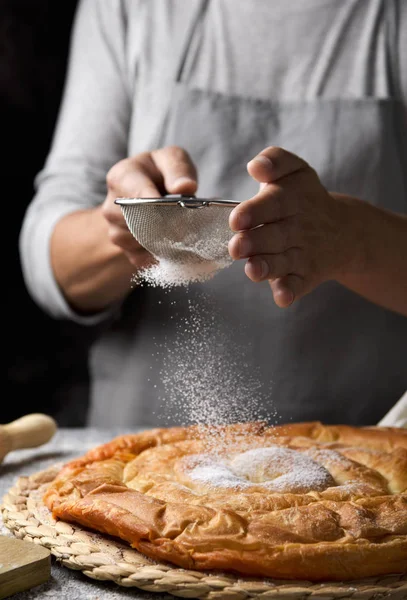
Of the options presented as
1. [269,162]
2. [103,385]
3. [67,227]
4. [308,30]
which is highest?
[308,30]

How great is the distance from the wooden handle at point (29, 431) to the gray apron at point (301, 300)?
32cm

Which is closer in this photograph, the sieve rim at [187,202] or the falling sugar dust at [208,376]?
the sieve rim at [187,202]

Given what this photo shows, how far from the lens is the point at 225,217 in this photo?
1089mm

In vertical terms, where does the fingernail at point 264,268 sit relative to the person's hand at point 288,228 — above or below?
below

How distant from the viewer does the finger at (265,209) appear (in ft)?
3.17

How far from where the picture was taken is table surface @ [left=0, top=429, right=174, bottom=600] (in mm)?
823

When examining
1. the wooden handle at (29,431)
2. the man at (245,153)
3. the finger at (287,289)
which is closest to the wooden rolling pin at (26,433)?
the wooden handle at (29,431)

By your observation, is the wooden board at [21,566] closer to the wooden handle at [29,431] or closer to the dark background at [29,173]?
the wooden handle at [29,431]

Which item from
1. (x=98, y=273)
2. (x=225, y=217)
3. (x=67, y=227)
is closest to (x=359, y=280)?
(x=225, y=217)

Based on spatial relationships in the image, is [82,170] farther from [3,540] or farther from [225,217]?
[3,540]

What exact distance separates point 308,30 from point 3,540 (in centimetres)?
137

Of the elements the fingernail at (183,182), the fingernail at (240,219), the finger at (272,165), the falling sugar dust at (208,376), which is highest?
the finger at (272,165)

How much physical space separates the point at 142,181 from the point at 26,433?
1.76 feet

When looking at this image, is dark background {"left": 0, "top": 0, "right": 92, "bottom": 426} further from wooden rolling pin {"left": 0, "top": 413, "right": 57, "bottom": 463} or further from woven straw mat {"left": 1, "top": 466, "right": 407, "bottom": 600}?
woven straw mat {"left": 1, "top": 466, "right": 407, "bottom": 600}
